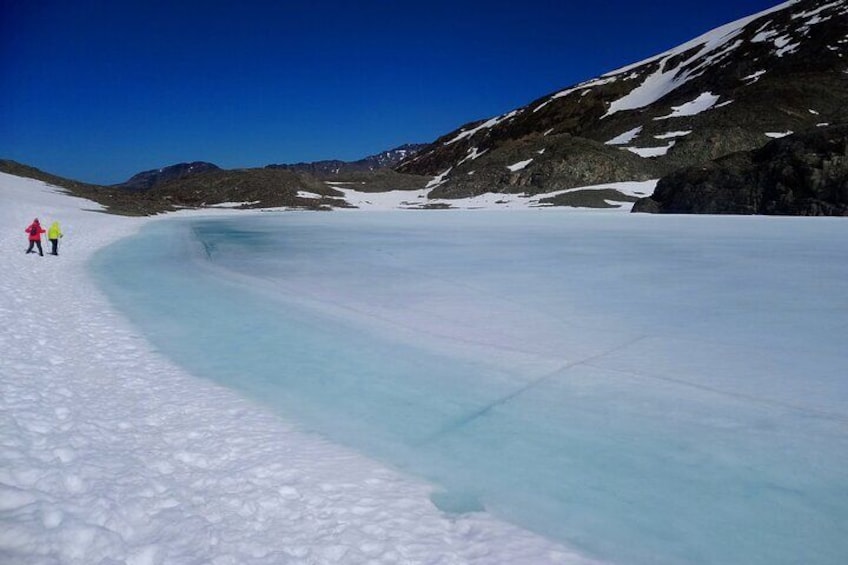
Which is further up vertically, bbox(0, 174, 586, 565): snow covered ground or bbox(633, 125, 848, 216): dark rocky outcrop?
bbox(633, 125, 848, 216): dark rocky outcrop

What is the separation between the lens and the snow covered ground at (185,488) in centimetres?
287

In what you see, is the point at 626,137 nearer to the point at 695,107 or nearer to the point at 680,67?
the point at 695,107

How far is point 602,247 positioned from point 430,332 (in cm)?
1254

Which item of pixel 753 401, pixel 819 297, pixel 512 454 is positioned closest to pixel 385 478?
pixel 512 454

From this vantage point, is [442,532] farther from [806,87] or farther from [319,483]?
[806,87]

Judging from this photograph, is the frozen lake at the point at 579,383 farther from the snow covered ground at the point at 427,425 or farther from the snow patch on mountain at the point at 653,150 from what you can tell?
the snow patch on mountain at the point at 653,150

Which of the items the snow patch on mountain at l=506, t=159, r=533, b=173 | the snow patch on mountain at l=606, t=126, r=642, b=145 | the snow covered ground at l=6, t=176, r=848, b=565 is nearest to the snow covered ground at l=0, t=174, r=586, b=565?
the snow covered ground at l=6, t=176, r=848, b=565

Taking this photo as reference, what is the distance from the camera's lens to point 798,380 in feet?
17.3

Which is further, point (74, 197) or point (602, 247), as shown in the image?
point (74, 197)

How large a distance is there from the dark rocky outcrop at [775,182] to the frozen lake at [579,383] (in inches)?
980

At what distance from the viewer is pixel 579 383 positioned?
17.7 feet

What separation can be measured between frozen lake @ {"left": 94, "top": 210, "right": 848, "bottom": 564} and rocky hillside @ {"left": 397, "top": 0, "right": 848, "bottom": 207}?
45.2 metres

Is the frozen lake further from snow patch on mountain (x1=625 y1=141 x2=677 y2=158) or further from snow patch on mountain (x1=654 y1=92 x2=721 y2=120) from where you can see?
snow patch on mountain (x1=654 y1=92 x2=721 y2=120)

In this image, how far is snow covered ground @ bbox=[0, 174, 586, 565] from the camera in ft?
9.41
